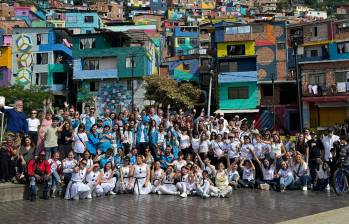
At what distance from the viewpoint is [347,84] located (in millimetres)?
42219

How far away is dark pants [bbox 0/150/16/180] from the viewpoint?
13375 millimetres

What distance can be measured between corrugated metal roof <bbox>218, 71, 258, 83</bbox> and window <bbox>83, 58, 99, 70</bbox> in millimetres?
13895

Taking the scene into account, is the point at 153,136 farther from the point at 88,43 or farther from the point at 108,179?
the point at 88,43

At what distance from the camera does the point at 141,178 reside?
558 inches

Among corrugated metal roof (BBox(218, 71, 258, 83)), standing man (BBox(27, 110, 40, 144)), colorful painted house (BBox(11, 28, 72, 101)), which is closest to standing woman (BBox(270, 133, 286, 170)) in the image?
standing man (BBox(27, 110, 40, 144))

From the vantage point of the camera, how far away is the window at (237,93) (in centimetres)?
4756

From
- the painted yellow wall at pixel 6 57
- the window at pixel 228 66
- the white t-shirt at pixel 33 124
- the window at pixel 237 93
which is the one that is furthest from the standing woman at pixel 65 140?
the painted yellow wall at pixel 6 57

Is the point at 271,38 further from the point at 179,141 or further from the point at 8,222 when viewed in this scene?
the point at 8,222

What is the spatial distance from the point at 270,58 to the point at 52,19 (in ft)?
218

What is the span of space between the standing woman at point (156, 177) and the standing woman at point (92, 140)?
2155mm

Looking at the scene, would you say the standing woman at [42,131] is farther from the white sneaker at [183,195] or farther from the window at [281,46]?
the window at [281,46]

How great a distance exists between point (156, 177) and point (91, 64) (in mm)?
36909

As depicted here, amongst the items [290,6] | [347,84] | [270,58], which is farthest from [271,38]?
[290,6]

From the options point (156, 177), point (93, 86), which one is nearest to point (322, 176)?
point (156, 177)
